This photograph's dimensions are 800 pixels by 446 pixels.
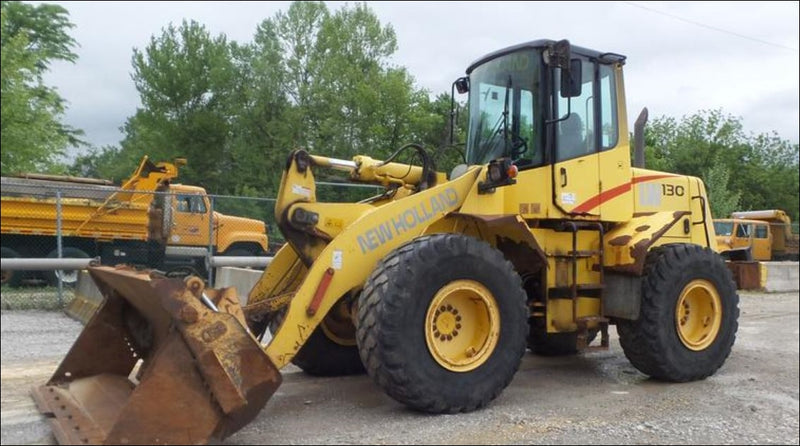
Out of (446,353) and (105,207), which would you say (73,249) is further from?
(446,353)

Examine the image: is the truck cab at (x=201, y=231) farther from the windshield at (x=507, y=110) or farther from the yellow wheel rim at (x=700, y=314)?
the yellow wheel rim at (x=700, y=314)

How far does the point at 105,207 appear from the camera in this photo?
1148 centimetres

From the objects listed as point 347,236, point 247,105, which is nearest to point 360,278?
point 347,236

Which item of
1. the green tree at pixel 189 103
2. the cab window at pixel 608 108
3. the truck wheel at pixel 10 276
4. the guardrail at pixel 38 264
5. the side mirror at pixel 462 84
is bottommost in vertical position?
the truck wheel at pixel 10 276

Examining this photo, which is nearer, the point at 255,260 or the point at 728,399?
the point at 728,399

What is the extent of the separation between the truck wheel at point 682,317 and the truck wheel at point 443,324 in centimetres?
153

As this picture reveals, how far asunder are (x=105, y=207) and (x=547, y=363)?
804 centimetres

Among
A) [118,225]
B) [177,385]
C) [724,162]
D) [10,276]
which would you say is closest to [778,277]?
[724,162]

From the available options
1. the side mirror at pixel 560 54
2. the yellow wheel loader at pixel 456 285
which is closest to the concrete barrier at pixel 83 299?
the yellow wheel loader at pixel 456 285

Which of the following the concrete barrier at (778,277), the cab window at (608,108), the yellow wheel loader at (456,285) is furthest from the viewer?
the concrete barrier at (778,277)

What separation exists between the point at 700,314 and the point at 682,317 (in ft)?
0.97

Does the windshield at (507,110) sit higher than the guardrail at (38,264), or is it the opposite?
the windshield at (507,110)

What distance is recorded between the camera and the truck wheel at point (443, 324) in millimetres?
4555

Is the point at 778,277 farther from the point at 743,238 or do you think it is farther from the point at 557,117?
the point at 557,117
